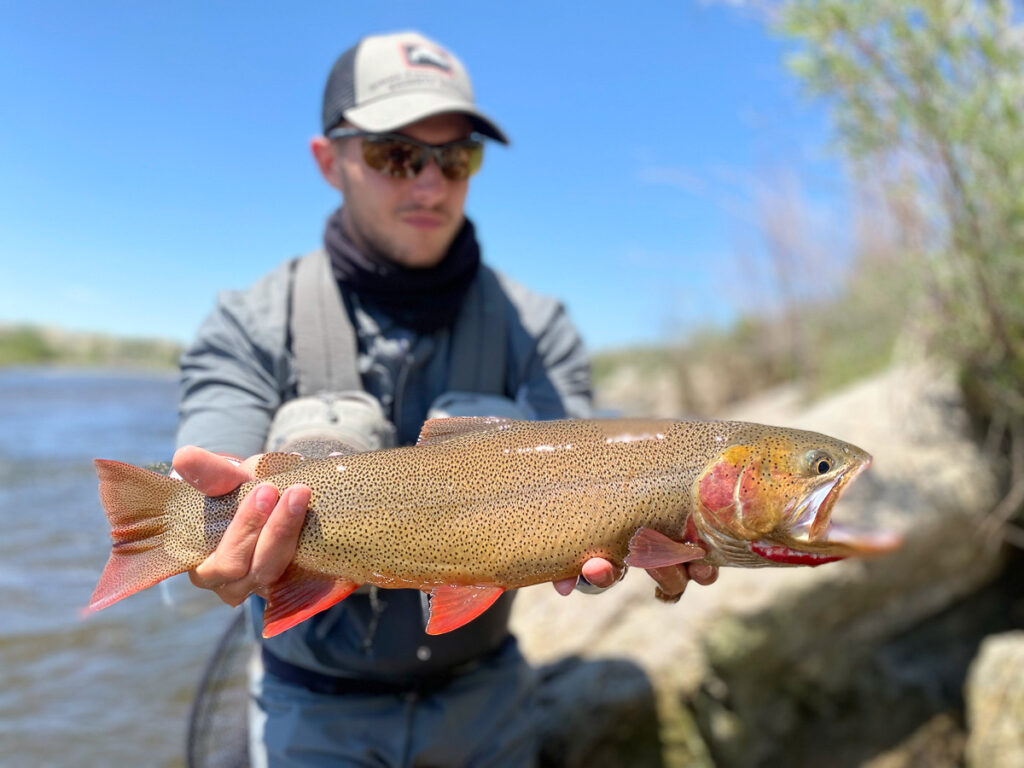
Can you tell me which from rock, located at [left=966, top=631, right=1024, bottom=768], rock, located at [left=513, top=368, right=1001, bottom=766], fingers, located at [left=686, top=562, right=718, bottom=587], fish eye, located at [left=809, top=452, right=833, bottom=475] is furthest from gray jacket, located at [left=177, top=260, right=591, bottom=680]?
rock, located at [left=966, top=631, right=1024, bottom=768]

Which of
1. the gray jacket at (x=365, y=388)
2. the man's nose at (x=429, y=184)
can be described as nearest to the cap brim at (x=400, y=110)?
the man's nose at (x=429, y=184)

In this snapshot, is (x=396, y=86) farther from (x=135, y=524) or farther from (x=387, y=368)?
(x=135, y=524)

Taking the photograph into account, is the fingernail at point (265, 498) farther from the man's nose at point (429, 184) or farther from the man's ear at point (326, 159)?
the man's ear at point (326, 159)

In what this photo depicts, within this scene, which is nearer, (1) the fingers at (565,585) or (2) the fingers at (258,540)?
(2) the fingers at (258,540)

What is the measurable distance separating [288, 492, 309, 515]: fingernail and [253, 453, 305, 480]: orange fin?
18 centimetres

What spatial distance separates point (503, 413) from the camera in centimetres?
296

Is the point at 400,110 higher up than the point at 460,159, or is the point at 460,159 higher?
the point at 400,110

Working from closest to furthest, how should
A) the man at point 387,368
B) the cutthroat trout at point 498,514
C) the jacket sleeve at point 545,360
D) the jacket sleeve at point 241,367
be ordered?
the cutthroat trout at point 498,514 → the jacket sleeve at point 241,367 → the man at point 387,368 → the jacket sleeve at point 545,360

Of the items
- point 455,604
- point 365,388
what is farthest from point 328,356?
point 455,604

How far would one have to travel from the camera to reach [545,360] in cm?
349

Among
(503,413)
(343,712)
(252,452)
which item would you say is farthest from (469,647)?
(252,452)

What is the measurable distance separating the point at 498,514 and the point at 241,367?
4.41ft

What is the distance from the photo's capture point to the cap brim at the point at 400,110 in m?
3.06

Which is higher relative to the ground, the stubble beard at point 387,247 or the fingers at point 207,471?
the stubble beard at point 387,247
